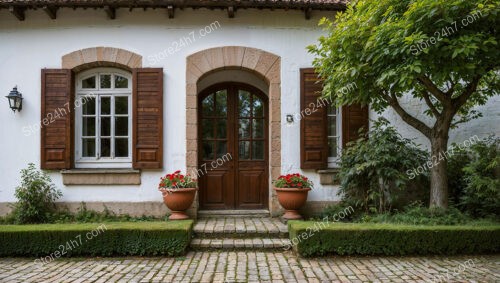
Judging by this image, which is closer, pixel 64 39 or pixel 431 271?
pixel 431 271

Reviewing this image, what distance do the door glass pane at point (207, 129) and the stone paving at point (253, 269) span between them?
287 cm

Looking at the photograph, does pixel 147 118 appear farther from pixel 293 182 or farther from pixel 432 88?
pixel 432 88

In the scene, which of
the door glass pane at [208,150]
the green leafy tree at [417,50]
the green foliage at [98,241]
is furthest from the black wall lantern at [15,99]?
the green leafy tree at [417,50]

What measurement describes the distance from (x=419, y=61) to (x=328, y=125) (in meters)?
2.63

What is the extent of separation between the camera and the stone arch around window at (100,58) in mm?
6535

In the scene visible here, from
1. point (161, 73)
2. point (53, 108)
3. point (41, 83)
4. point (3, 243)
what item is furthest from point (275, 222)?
point (41, 83)

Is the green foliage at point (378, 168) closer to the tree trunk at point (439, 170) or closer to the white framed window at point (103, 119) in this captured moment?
the tree trunk at point (439, 170)

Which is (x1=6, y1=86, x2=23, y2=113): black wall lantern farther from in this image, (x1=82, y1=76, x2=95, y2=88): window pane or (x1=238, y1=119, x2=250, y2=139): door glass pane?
(x1=238, y1=119, x2=250, y2=139): door glass pane

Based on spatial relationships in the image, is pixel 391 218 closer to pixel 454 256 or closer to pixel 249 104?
pixel 454 256

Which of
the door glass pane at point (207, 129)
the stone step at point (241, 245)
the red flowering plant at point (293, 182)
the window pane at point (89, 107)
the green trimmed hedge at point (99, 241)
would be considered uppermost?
the window pane at point (89, 107)

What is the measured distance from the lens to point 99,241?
500 centimetres

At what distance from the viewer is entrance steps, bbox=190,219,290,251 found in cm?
532

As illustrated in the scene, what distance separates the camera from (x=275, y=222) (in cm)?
628

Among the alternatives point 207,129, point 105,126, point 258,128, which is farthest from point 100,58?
point 258,128
